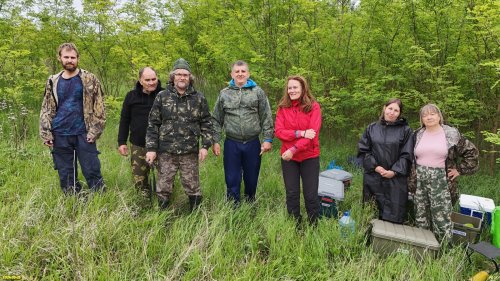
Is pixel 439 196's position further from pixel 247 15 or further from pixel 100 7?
pixel 100 7

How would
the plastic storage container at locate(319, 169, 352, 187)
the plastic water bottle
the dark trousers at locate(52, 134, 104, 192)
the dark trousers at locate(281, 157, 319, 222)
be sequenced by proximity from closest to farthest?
the plastic water bottle < the dark trousers at locate(281, 157, 319, 222) < the dark trousers at locate(52, 134, 104, 192) < the plastic storage container at locate(319, 169, 352, 187)

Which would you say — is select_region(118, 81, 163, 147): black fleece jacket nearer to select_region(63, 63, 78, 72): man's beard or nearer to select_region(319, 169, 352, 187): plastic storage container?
select_region(63, 63, 78, 72): man's beard

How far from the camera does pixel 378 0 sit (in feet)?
19.3

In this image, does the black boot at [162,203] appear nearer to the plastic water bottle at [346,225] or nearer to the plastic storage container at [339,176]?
the plastic water bottle at [346,225]

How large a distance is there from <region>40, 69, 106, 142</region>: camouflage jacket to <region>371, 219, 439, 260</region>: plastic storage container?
3.17m

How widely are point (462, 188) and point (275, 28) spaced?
A: 455 cm

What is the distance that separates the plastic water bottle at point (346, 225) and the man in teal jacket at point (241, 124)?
1.11m

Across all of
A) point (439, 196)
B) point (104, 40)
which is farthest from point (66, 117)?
point (104, 40)

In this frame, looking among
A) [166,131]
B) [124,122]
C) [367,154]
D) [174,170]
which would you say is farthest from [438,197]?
[124,122]

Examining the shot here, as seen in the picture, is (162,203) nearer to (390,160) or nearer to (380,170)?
(380,170)

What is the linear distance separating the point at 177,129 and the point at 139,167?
85cm

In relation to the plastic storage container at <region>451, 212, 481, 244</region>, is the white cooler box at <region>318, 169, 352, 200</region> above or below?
above

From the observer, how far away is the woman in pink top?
131 inches

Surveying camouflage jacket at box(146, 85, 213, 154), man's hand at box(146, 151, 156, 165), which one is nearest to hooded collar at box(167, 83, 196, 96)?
camouflage jacket at box(146, 85, 213, 154)
